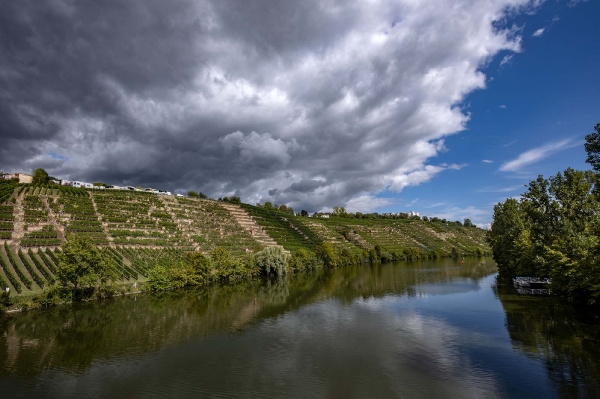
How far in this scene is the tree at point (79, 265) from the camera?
4431 cm

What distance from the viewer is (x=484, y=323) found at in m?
35.1

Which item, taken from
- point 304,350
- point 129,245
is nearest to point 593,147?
point 304,350

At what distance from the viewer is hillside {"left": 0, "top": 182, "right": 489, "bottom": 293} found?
54.1 m

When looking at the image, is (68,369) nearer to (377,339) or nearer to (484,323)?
(377,339)

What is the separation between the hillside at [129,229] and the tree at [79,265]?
5.00 meters

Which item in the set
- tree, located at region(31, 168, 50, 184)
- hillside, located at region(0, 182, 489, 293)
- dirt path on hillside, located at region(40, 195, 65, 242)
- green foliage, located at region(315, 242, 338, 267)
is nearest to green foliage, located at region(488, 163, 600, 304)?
green foliage, located at region(315, 242, 338, 267)

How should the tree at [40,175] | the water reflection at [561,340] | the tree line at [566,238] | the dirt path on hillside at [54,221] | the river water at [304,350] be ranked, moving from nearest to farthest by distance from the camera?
the water reflection at [561,340], the river water at [304,350], the tree line at [566,238], the dirt path on hillside at [54,221], the tree at [40,175]

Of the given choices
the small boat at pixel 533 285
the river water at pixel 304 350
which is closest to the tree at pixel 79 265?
the river water at pixel 304 350

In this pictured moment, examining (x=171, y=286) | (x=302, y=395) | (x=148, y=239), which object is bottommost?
(x=302, y=395)

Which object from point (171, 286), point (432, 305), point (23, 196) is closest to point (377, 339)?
point (432, 305)

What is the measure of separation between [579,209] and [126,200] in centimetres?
9822

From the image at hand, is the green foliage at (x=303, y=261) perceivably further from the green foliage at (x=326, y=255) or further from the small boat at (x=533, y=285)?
the small boat at (x=533, y=285)

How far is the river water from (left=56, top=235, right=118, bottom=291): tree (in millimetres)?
3805

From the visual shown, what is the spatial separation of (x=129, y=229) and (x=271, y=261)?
112ft
